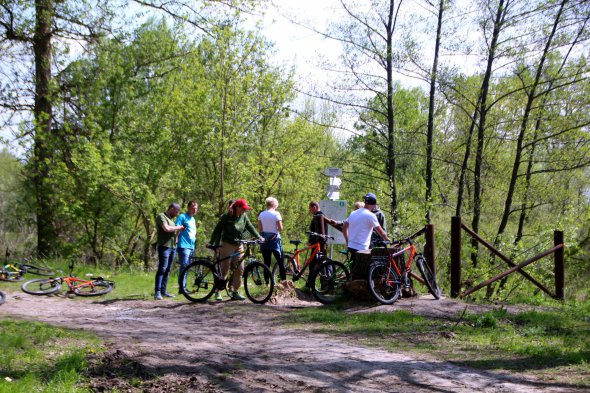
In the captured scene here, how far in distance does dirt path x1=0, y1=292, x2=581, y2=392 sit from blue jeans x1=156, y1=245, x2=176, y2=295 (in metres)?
2.08

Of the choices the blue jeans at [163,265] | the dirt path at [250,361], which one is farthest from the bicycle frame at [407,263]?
the blue jeans at [163,265]

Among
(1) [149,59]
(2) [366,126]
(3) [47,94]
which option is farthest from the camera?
(2) [366,126]

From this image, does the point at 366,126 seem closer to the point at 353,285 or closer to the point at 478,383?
the point at 353,285

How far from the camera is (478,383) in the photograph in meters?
5.08

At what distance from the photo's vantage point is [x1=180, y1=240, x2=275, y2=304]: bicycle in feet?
33.7

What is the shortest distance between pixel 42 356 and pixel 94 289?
652cm

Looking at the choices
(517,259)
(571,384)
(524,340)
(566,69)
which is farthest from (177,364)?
(566,69)

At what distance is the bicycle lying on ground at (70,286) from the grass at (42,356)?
4.37 meters

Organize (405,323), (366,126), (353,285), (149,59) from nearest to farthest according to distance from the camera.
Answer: (405,323), (353,285), (149,59), (366,126)

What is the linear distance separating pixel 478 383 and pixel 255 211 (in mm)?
17966

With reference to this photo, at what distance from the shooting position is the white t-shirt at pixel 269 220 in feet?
36.5

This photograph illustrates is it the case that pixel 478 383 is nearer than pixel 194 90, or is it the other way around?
pixel 478 383

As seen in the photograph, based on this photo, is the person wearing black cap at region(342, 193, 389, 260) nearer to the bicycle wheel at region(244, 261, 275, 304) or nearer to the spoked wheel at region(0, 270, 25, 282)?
the bicycle wheel at region(244, 261, 275, 304)

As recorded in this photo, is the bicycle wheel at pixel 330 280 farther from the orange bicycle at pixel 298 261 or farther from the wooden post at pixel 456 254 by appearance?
the wooden post at pixel 456 254
